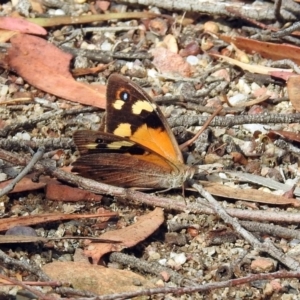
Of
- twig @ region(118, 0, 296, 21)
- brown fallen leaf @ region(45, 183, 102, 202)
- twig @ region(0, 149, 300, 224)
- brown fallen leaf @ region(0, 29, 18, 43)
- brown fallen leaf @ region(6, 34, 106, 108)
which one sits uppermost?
twig @ region(118, 0, 296, 21)

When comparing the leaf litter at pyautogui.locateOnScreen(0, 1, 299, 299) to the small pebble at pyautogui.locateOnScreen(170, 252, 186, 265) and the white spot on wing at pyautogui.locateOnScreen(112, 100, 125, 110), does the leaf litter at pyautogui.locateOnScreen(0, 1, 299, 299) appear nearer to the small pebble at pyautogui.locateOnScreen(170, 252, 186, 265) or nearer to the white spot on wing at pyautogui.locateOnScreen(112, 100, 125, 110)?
the small pebble at pyautogui.locateOnScreen(170, 252, 186, 265)

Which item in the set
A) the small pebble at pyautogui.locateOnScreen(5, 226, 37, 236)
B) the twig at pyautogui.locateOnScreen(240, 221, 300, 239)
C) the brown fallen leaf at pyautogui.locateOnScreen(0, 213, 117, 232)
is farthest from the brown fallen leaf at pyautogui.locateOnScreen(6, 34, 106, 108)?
the twig at pyautogui.locateOnScreen(240, 221, 300, 239)

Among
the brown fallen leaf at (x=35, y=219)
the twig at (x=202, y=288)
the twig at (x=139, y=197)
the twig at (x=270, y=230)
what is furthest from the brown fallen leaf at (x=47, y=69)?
the twig at (x=202, y=288)

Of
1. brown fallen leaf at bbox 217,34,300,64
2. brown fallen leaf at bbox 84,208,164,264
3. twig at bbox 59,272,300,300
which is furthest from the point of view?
brown fallen leaf at bbox 217,34,300,64

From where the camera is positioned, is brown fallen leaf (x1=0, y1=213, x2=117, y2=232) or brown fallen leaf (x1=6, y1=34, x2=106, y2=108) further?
brown fallen leaf (x1=6, y1=34, x2=106, y2=108)

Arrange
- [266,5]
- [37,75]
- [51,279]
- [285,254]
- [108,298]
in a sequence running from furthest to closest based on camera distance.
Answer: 1. [266,5]
2. [37,75]
3. [285,254]
4. [51,279]
5. [108,298]

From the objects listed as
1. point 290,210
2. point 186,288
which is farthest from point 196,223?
point 186,288

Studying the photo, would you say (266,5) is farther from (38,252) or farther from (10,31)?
(38,252)
